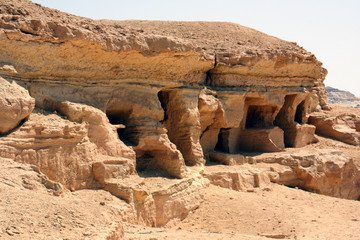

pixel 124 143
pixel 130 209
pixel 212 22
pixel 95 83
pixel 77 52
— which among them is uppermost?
pixel 212 22

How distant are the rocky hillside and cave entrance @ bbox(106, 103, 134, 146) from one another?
1726 inches

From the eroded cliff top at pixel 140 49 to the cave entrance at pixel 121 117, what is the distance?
2.27 ft

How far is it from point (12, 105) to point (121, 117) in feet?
10.3

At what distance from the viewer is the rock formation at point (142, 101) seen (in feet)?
23.4

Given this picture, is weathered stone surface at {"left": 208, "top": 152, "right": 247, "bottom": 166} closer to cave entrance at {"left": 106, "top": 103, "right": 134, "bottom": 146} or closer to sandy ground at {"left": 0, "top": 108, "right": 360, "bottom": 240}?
sandy ground at {"left": 0, "top": 108, "right": 360, "bottom": 240}

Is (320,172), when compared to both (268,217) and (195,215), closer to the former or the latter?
(268,217)

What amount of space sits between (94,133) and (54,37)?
77.5 inches

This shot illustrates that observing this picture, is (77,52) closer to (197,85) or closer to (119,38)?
(119,38)

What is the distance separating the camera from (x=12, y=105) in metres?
6.62


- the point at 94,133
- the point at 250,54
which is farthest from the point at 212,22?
the point at 94,133

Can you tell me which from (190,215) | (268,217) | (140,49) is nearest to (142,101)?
(140,49)

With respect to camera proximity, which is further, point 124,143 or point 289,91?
point 289,91

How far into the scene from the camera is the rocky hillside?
1958 inches

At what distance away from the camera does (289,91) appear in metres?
13.4
